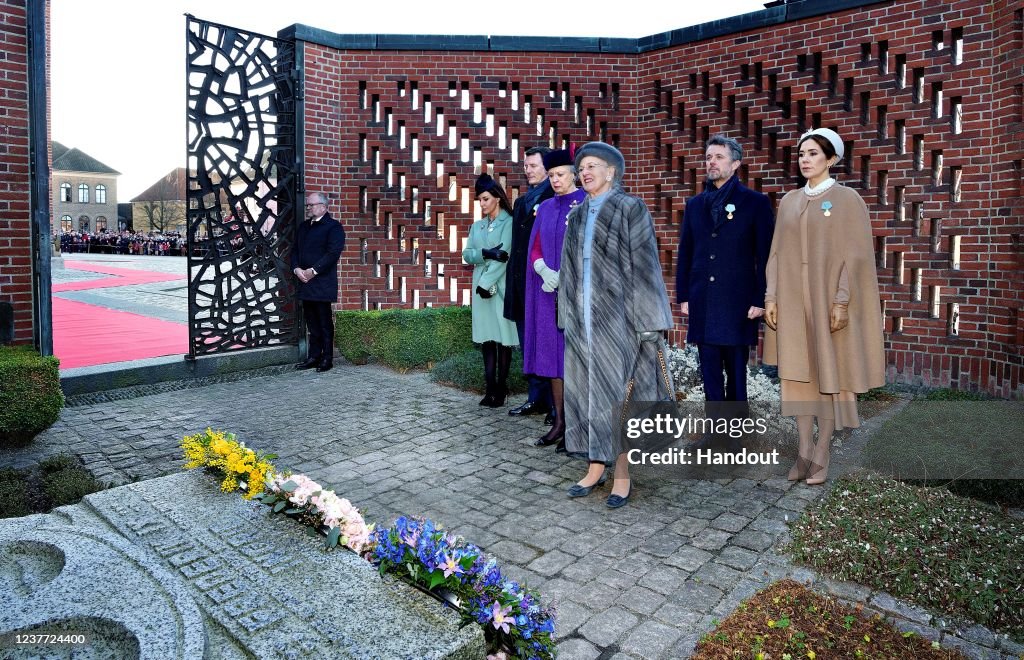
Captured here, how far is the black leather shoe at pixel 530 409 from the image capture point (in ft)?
21.0

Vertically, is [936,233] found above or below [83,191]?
below

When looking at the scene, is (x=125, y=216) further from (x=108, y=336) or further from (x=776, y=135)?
(x=776, y=135)

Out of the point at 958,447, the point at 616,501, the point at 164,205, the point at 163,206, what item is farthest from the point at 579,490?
the point at 164,205

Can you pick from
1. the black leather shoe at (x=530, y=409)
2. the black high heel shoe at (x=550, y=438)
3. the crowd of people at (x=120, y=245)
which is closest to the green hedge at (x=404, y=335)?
the black leather shoe at (x=530, y=409)

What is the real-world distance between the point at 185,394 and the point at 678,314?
5.28m

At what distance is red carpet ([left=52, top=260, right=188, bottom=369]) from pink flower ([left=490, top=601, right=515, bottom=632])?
6.72 metres

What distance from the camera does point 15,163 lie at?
5.83m

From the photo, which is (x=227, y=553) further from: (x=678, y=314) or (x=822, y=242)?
(x=678, y=314)

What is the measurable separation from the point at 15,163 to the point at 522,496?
475 cm

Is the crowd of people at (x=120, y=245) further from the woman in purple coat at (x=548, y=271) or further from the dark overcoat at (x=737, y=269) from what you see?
the dark overcoat at (x=737, y=269)

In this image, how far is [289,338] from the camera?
29.0 feet

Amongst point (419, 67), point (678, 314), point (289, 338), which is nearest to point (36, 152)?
point (289, 338)

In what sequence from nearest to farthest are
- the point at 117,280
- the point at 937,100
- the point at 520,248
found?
the point at 520,248
the point at 937,100
the point at 117,280

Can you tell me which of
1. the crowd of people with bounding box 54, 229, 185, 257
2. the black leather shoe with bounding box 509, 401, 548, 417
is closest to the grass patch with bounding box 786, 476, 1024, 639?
the black leather shoe with bounding box 509, 401, 548, 417
